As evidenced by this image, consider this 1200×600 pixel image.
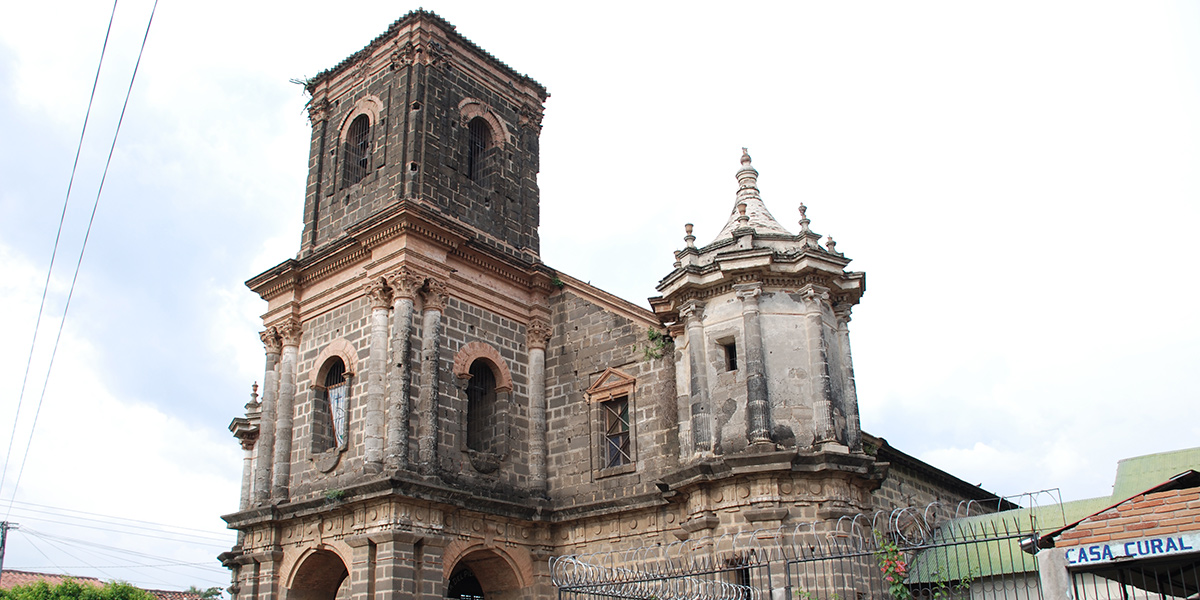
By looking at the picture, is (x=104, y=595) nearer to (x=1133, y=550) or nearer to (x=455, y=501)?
(x=455, y=501)

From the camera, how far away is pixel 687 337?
18.5 metres

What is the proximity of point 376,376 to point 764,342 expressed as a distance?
7.51m

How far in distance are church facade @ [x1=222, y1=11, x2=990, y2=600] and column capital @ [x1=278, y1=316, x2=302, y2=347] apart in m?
0.04

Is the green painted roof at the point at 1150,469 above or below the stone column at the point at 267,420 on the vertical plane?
below

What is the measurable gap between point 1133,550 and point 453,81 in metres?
18.0

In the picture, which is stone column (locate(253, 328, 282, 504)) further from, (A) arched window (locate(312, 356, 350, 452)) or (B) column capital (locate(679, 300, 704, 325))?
(B) column capital (locate(679, 300, 704, 325))

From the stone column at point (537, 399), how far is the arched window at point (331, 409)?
402cm

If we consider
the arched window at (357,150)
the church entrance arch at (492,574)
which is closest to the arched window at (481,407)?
the church entrance arch at (492,574)

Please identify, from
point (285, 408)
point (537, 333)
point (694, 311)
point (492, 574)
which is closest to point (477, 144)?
point (537, 333)

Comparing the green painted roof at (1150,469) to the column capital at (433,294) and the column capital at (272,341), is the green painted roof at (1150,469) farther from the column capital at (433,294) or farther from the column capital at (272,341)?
the column capital at (272,341)

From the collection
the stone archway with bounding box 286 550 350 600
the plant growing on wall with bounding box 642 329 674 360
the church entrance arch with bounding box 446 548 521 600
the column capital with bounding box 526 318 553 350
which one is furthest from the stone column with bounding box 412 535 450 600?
the plant growing on wall with bounding box 642 329 674 360

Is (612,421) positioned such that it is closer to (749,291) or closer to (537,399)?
(537,399)

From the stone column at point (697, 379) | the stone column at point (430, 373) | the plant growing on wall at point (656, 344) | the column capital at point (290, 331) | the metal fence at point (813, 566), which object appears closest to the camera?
the metal fence at point (813, 566)

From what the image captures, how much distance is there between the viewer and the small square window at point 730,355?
17.9 meters
